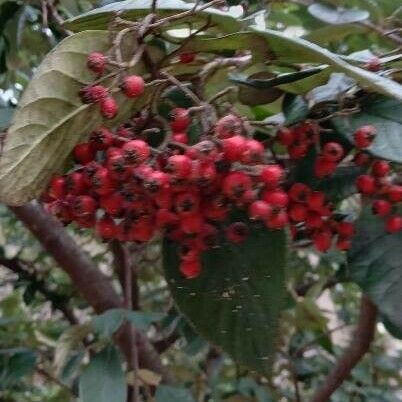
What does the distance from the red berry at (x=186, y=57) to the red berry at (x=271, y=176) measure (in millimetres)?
105

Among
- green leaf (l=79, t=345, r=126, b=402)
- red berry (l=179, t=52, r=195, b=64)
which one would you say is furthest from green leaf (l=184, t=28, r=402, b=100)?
green leaf (l=79, t=345, r=126, b=402)

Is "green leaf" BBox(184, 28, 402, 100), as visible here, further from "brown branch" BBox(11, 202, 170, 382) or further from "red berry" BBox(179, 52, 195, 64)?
"brown branch" BBox(11, 202, 170, 382)

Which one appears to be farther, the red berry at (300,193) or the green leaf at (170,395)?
the green leaf at (170,395)

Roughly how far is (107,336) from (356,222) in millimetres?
342

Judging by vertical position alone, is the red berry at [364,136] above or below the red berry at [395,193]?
above

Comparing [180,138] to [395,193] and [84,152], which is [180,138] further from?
[395,193]

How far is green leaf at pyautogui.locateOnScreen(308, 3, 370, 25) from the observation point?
2.64 feet

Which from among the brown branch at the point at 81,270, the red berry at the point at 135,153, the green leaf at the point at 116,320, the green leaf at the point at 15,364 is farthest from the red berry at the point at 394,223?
the green leaf at the point at 15,364

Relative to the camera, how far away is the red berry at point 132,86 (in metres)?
0.45

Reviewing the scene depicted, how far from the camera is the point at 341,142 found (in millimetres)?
538

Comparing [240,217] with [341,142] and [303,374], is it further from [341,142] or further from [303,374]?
[303,374]

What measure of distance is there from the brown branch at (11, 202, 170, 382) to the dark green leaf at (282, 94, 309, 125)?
53 centimetres

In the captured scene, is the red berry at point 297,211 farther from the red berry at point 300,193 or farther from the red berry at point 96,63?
the red berry at point 96,63

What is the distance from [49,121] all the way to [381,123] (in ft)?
0.73
